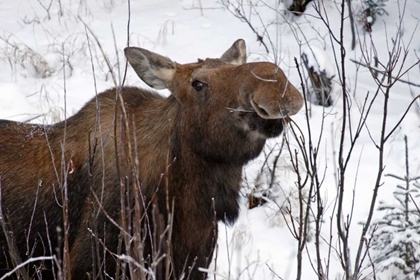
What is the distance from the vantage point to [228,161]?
4.65 m

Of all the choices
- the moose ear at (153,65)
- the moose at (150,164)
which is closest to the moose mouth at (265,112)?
the moose at (150,164)

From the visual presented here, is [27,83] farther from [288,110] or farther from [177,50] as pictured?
[288,110]

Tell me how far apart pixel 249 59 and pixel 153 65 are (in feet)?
14.8

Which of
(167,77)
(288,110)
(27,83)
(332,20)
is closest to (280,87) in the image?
(288,110)

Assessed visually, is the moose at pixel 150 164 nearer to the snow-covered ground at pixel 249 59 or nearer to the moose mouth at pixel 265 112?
the moose mouth at pixel 265 112

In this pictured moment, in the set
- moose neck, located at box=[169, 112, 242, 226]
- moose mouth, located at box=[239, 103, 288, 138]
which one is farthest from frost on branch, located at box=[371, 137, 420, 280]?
moose mouth, located at box=[239, 103, 288, 138]

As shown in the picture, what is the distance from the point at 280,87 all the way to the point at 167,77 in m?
1.17

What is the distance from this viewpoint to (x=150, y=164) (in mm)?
4844

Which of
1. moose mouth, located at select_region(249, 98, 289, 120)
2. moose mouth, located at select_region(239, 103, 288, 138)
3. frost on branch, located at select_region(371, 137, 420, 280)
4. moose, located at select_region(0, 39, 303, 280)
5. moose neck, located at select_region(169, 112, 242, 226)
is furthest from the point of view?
frost on branch, located at select_region(371, 137, 420, 280)

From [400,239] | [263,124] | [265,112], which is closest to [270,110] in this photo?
[265,112]

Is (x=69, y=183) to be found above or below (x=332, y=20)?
below

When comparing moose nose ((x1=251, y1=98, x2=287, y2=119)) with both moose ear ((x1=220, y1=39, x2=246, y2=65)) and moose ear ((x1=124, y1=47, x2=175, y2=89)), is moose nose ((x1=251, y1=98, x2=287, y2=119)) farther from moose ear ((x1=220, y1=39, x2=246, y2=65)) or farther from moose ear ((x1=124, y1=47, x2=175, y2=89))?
moose ear ((x1=220, y1=39, x2=246, y2=65))

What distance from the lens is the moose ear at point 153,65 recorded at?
4.89 metres

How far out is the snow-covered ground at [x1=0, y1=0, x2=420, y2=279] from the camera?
6.82 m
